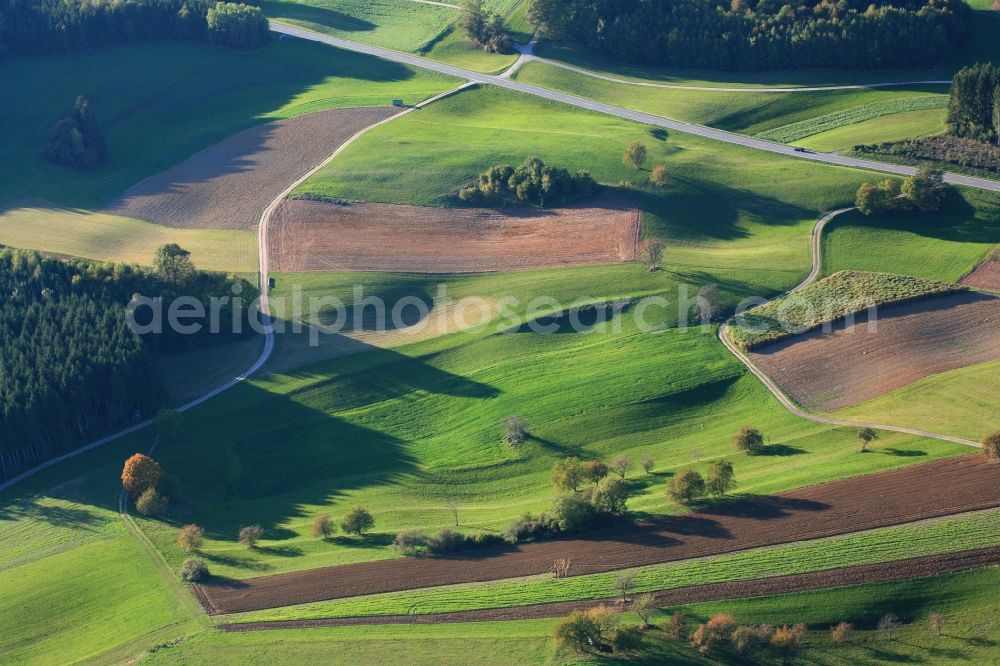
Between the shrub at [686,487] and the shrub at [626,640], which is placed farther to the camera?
the shrub at [686,487]

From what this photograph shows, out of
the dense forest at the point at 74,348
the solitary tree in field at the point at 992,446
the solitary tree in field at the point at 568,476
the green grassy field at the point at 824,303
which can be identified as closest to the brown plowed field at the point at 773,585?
the solitary tree in field at the point at 992,446

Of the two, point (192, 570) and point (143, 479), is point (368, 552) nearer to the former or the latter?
point (192, 570)

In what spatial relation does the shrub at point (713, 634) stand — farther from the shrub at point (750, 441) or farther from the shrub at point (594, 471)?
the shrub at point (750, 441)

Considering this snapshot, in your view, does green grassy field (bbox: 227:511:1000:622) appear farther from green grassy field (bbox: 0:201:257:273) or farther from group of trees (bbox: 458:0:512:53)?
group of trees (bbox: 458:0:512:53)

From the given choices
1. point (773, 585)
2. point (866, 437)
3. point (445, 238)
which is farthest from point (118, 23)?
point (773, 585)

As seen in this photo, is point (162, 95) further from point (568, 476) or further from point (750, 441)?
point (750, 441)

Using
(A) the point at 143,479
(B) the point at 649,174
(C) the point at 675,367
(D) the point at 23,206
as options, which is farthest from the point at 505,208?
(D) the point at 23,206

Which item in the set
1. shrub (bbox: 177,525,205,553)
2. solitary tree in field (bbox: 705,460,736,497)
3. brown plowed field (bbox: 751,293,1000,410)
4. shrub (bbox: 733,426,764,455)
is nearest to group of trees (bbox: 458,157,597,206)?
brown plowed field (bbox: 751,293,1000,410)
